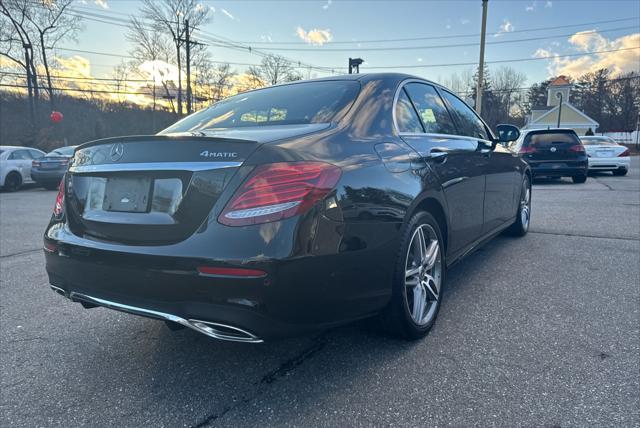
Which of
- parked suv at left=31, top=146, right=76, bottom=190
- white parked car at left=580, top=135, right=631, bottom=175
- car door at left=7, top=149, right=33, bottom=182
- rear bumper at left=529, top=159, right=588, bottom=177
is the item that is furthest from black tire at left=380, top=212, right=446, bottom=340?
car door at left=7, top=149, right=33, bottom=182

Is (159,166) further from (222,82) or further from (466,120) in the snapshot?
(222,82)

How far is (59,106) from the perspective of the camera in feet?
134

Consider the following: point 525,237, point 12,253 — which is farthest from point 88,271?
point 525,237

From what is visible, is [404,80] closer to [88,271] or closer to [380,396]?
[380,396]

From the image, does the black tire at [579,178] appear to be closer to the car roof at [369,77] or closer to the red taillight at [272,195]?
the car roof at [369,77]

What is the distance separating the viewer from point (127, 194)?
2.11 m

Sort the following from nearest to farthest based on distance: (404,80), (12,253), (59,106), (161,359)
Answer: (161,359)
(404,80)
(12,253)
(59,106)

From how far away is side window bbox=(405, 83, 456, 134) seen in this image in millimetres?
3076

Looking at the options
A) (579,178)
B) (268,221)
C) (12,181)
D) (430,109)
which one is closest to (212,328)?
(268,221)

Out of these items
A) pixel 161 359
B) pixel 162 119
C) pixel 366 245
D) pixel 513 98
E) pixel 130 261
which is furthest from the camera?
pixel 513 98

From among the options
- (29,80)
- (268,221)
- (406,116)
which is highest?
(29,80)

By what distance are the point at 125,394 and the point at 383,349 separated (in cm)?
139

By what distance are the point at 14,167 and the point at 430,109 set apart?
Result: 50.4ft

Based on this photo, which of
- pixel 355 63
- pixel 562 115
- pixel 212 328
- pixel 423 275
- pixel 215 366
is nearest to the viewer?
pixel 212 328
